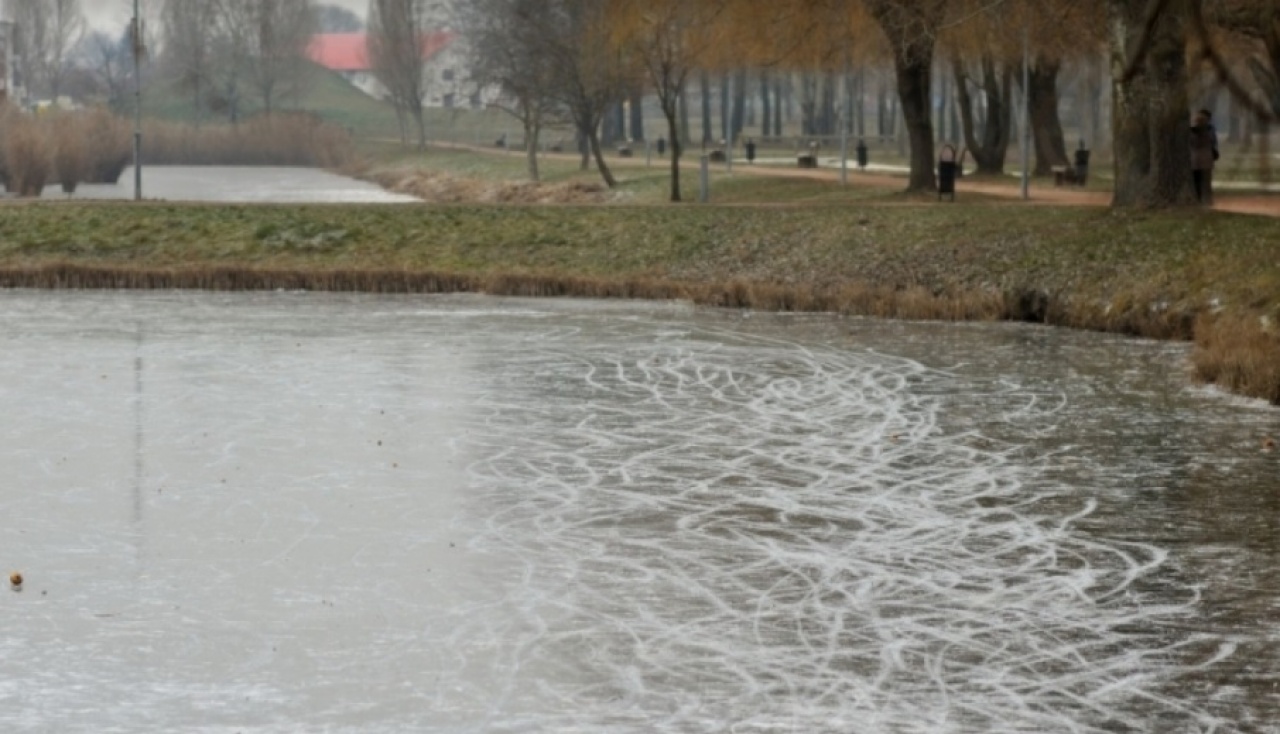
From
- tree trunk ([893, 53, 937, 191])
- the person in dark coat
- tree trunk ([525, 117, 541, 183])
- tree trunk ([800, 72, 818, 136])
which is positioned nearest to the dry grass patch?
tree trunk ([525, 117, 541, 183])

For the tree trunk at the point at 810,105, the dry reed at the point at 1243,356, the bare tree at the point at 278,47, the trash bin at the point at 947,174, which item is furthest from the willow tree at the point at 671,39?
the bare tree at the point at 278,47

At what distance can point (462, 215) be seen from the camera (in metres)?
38.3

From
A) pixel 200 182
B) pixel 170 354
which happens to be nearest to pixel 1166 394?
pixel 170 354

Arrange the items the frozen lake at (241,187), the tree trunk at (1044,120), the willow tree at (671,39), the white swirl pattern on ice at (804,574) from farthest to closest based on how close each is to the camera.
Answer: the frozen lake at (241,187)
the tree trunk at (1044,120)
the willow tree at (671,39)
the white swirl pattern on ice at (804,574)

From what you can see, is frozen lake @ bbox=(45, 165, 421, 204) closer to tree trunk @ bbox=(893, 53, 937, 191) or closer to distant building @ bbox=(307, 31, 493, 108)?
tree trunk @ bbox=(893, 53, 937, 191)

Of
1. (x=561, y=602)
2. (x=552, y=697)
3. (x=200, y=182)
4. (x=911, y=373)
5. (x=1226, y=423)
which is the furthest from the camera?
(x=200, y=182)

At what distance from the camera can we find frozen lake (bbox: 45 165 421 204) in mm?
56312

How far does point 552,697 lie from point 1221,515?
610 cm

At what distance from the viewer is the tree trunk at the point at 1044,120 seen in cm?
5031

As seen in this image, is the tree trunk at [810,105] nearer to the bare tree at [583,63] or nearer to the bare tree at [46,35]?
the bare tree at [583,63]

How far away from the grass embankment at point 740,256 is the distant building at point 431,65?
197 feet

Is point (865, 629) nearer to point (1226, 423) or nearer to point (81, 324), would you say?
point (1226, 423)

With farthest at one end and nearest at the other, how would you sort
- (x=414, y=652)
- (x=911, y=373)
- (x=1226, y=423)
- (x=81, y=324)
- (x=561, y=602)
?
(x=81, y=324)
(x=911, y=373)
(x=1226, y=423)
(x=561, y=602)
(x=414, y=652)

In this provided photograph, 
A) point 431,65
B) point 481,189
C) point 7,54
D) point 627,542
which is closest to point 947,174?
point 481,189
